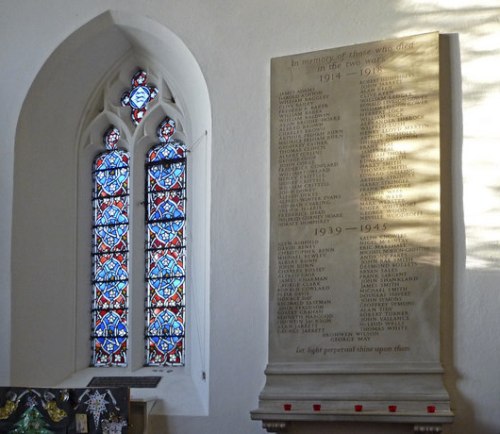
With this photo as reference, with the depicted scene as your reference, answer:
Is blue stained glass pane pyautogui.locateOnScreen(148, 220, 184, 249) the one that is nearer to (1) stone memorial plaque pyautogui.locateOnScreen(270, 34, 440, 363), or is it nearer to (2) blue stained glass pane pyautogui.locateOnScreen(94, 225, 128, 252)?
(2) blue stained glass pane pyautogui.locateOnScreen(94, 225, 128, 252)

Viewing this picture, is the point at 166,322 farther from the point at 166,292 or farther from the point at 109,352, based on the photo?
the point at 109,352

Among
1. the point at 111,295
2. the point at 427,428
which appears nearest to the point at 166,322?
the point at 111,295

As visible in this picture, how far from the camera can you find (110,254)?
31.4ft

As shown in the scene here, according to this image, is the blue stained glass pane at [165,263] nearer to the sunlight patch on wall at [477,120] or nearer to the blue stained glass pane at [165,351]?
the blue stained glass pane at [165,351]

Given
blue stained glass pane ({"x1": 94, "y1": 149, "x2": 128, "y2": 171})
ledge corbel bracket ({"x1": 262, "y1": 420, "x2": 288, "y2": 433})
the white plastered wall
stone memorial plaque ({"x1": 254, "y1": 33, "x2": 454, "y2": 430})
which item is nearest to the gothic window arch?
blue stained glass pane ({"x1": 94, "y1": 149, "x2": 128, "y2": 171})

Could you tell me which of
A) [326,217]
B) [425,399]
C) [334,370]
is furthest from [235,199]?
[425,399]

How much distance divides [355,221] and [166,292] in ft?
6.28

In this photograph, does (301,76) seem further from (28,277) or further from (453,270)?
(28,277)

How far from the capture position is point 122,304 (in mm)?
9445

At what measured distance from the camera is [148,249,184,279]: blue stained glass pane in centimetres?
926

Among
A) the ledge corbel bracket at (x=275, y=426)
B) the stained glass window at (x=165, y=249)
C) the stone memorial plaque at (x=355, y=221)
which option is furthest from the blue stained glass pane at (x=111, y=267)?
the ledge corbel bracket at (x=275, y=426)

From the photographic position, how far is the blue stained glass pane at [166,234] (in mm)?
9312

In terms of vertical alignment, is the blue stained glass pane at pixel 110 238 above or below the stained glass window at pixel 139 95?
below

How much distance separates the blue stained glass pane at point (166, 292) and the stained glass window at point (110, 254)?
0.23 m
